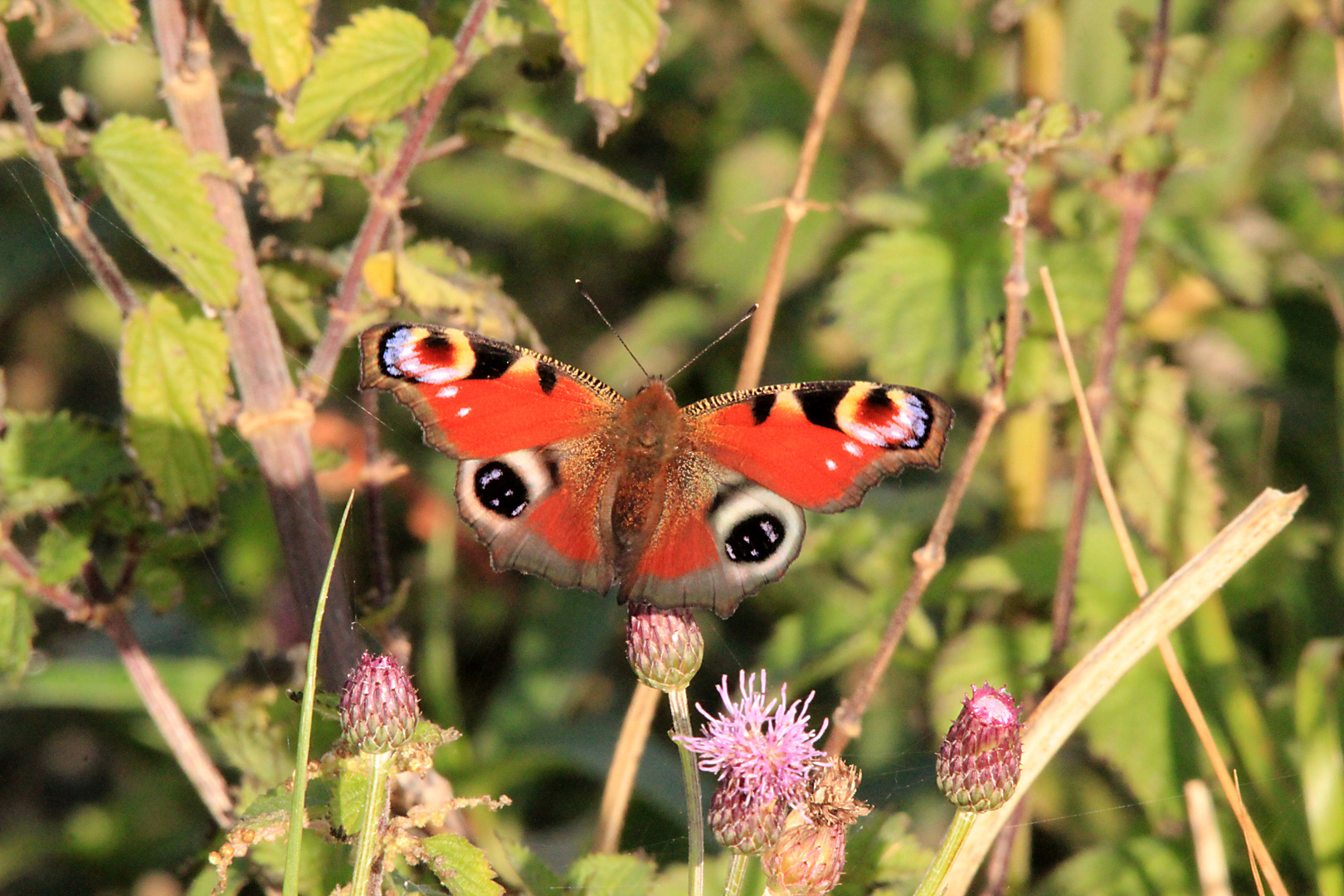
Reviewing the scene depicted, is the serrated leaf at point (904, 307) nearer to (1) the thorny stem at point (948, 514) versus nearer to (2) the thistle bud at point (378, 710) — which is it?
(1) the thorny stem at point (948, 514)

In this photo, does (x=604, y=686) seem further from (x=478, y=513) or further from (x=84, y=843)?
(x=478, y=513)

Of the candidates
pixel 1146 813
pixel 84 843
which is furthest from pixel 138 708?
pixel 1146 813

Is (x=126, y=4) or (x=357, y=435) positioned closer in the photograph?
(x=126, y=4)

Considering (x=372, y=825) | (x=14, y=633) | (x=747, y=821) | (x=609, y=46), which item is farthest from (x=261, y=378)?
(x=747, y=821)

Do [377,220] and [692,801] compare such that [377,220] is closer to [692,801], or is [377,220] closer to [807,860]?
[692,801]

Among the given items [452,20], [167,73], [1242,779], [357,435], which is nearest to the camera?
[167,73]

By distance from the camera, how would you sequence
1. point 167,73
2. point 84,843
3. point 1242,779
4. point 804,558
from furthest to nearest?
point 84,843, point 804,558, point 1242,779, point 167,73

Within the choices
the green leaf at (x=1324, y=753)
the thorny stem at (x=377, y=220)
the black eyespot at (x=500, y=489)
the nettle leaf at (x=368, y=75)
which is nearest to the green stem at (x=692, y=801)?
the black eyespot at (x=500, y=489)
